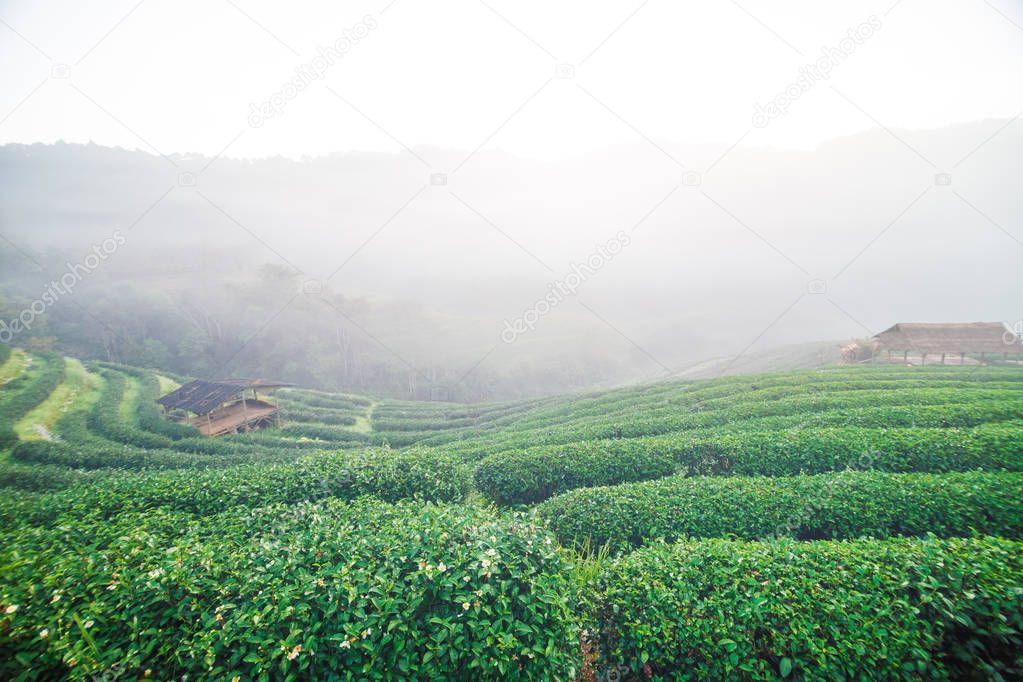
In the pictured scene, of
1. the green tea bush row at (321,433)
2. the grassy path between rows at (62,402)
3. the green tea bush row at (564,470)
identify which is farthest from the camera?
the green tea bush row at (321,433)

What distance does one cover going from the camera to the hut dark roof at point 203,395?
27406 mm

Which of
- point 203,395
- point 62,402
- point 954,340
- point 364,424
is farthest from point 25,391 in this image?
point 954,340

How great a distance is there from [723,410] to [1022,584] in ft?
54.0

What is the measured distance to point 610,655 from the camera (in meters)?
5.31

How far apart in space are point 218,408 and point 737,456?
3699 cm

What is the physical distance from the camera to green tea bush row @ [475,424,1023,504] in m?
11.5

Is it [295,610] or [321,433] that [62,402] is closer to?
[321,433]

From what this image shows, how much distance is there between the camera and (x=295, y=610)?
421 cm

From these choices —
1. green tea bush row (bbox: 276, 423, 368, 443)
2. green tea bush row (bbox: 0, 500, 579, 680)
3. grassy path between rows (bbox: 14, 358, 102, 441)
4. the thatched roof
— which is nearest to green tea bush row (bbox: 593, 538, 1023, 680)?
green tea bush row (bbox: 0, 500, 579, 680)

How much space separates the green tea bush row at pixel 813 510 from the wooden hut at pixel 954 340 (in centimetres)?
4473

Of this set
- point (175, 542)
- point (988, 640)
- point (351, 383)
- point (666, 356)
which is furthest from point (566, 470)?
point (666, 356)

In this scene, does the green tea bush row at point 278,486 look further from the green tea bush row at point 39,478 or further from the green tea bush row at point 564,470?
the green tea bush row at point 39,478

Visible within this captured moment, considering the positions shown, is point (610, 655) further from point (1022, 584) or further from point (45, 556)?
point (45, 556)

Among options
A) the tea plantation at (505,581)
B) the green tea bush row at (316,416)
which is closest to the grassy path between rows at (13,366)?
the green tea bush row at (316,416)
